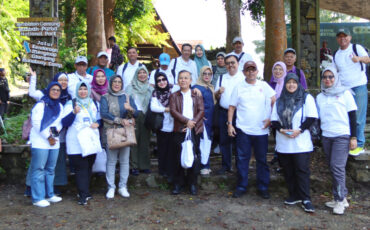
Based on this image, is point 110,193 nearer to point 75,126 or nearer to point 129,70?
point 75,126

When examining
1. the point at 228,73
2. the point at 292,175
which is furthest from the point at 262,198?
the point at 228,73

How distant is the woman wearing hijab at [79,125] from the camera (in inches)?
191

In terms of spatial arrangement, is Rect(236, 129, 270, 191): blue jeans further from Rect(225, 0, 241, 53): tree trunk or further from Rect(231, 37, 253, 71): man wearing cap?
Rect(225, 0, 241, 53): tree trunk

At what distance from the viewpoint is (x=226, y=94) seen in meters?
5.44

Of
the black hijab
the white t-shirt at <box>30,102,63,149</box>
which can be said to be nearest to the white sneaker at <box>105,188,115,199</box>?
the white t-shirt at <box>30,102,63,149</box>

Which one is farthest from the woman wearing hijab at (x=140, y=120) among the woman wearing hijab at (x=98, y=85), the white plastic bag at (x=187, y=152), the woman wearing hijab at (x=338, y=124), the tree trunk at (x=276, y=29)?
the tree trunk at (x=276, y=29)

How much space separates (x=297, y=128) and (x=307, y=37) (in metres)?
4.95

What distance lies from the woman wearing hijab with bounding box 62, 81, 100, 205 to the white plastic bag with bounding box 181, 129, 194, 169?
129cm

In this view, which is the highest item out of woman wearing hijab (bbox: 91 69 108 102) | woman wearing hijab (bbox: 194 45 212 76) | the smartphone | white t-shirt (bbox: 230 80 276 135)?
woman wearing hijab (bbox: 194 45 212 76)

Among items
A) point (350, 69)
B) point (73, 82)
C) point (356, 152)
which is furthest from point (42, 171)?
point (350, 69)

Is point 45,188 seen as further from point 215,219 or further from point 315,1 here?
point 315,1

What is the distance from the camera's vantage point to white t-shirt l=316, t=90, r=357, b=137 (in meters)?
4.50

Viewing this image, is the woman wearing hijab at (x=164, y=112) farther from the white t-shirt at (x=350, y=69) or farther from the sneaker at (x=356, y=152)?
the sneaker at (x=356, y=152)

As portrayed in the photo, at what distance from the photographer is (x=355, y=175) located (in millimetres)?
5395
